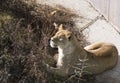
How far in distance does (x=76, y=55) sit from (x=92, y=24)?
1.60 m

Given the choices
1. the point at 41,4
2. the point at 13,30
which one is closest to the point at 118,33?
the point at 41,4

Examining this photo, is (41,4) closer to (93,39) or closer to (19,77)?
(93,39)

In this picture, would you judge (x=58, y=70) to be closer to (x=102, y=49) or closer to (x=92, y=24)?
(x=102, y=49)

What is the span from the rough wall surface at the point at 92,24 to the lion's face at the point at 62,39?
3.37 ft

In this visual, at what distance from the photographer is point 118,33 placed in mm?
7973

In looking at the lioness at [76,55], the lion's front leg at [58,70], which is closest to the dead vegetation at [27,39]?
the lion's front leg at [58,70]

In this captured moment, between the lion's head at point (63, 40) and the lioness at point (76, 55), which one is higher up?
the lion's head at point (63, 40)

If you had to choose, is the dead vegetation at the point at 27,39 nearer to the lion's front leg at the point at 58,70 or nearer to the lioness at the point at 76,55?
the lion's front leg at the point at 58,70

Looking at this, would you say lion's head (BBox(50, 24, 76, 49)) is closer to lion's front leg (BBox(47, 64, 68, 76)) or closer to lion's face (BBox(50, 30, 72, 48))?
lion's face (BBox(50, 30, 72, 48))

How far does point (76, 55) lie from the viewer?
21.9ft

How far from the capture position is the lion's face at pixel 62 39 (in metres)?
6.36

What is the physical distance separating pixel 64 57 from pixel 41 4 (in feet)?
5.97

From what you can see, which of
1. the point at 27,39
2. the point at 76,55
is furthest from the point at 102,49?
the point at 27,39

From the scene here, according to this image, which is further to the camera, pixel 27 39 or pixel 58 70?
pixel 27 39
